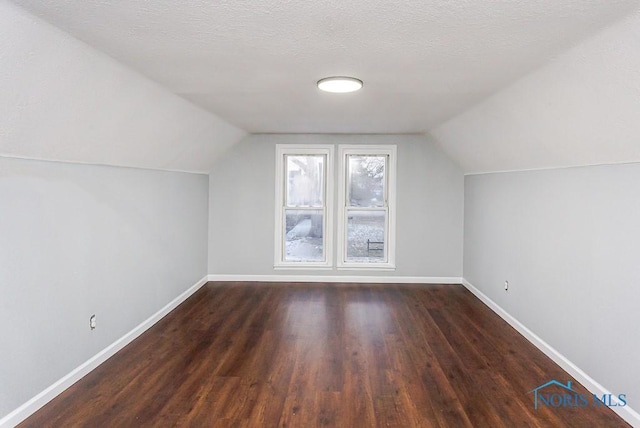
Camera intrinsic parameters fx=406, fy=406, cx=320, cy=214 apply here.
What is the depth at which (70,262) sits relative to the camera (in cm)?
292

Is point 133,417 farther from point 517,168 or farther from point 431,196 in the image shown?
point 431,196

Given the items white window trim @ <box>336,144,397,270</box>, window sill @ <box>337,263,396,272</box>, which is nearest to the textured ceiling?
white window trim @ <box>336,144,397,270</box>

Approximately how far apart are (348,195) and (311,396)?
3671 mm

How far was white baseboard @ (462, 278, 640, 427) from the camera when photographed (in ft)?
8.12

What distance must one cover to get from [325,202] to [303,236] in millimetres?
619

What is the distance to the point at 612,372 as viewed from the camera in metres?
2.65

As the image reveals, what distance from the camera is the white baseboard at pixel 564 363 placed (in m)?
2.47

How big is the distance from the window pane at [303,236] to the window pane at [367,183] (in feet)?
1.94

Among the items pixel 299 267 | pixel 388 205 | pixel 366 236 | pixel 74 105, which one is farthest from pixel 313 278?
pixel 74 105

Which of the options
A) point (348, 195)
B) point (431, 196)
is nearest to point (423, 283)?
point (431, 196)

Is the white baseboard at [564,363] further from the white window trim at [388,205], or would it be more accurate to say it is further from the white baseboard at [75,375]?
the white baseboard at [75,375]

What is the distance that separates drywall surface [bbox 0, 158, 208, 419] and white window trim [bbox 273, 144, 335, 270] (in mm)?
1873

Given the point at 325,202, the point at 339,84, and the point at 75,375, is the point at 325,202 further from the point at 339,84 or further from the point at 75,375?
the point at 75,375

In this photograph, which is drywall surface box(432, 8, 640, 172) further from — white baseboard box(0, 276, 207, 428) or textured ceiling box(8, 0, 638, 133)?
white baseboard box(0, 276, 207, 428)
